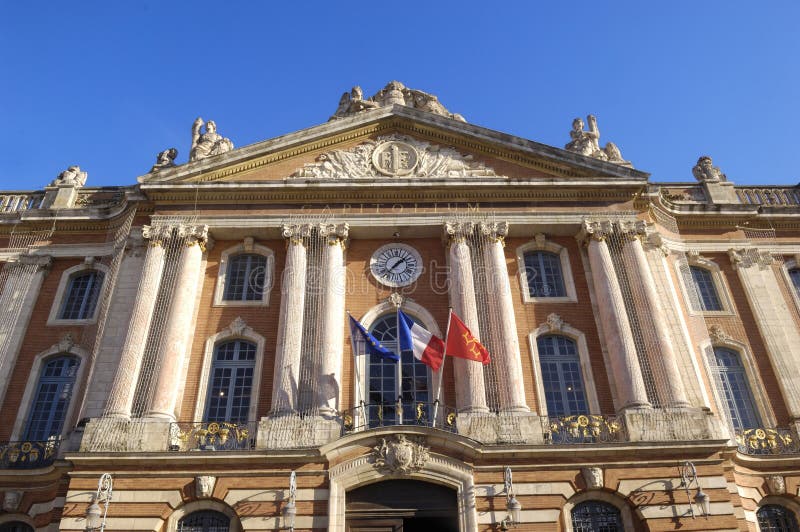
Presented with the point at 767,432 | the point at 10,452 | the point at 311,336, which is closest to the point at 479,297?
the point at 311,336

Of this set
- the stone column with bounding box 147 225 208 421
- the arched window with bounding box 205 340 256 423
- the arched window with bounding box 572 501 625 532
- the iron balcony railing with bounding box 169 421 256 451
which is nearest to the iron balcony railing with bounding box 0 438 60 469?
the stone column with bounding box 147 225 208 421

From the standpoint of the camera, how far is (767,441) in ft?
59.6

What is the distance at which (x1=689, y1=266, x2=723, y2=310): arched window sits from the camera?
2150cm

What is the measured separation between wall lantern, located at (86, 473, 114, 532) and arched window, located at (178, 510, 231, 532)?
1.74 meters

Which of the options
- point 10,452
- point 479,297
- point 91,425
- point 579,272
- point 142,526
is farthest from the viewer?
point 579,272

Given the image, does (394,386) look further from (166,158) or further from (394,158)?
(166,158)

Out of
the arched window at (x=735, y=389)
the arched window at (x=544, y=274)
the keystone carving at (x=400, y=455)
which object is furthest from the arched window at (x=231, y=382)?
the arched window at (x=735, y=389)

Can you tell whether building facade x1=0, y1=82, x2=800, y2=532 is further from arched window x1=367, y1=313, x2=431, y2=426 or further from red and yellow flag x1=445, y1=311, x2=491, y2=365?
red and yellow flag x1=445, y1=311, x2=491, y2=365

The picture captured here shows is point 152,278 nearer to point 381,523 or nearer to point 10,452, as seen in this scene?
point 10,452

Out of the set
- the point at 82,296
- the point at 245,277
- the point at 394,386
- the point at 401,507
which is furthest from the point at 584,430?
the point at 82,296

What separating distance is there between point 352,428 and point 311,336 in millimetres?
2968

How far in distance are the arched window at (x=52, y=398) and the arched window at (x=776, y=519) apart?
19.3 metres

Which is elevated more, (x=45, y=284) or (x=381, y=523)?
(x=45, y=284)

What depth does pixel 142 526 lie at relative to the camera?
15273 mm
